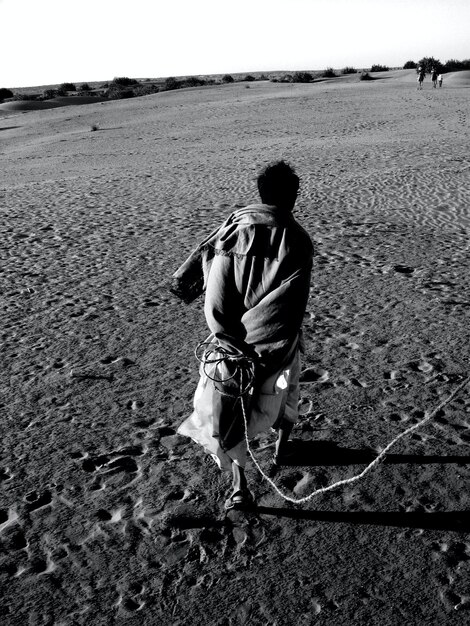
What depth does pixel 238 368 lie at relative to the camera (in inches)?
141

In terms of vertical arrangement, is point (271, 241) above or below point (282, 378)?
above

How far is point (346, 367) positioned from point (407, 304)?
151 centimetres

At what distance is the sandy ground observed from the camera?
3250mm

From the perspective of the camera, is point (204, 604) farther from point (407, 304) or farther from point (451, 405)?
point (407, 304)

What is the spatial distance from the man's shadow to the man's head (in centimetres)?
150

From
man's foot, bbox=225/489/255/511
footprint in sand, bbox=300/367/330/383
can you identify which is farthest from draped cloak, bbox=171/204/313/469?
footprint in sand, bbox=300/367/330/383

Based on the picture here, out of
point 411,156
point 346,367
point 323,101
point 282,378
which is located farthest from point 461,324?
point 323,101

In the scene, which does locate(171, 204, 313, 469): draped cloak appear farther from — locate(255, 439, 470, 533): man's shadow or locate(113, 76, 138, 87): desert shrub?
locate(113, 76, 138, 87): desert shrub

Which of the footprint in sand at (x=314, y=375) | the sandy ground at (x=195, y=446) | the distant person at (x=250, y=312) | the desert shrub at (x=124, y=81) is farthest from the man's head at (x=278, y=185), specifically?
the desert shrub at (x=124, y=81)

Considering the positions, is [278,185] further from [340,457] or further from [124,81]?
[124,81]

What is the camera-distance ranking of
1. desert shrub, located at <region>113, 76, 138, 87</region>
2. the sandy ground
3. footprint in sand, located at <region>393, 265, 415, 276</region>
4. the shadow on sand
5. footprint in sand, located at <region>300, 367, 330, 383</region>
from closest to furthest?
1. the sandy ground
2. the shadow on sand
3. footprint in sand, located at <region>300, 367, 330, 383</region>
4. footprint in sand, located at <region>393, 265, 415, 276</region>
5. desert shrub, located at <region>113, 76, 138, 87</region>

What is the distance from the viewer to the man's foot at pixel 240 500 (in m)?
3.74

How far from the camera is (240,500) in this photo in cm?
374

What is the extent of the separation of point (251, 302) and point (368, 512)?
1.20m
